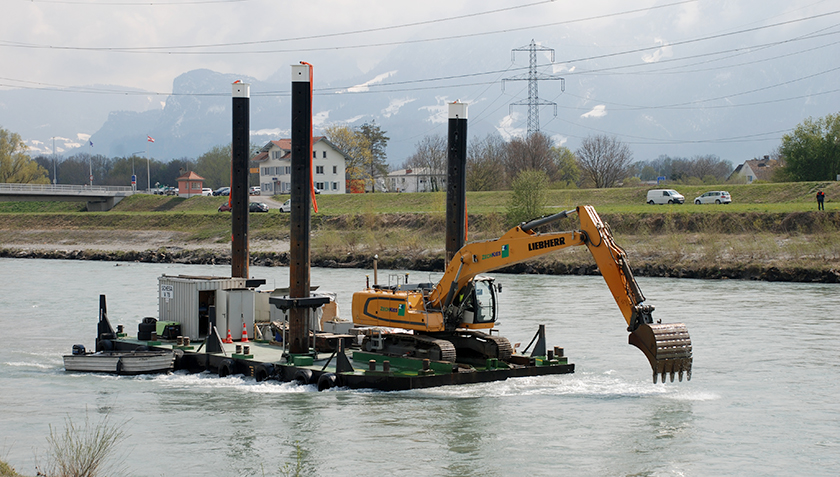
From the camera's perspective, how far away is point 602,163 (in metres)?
106

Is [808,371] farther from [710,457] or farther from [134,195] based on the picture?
[134,195]

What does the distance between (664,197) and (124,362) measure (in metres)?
61.1

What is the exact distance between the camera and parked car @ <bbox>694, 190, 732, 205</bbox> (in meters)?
72.0

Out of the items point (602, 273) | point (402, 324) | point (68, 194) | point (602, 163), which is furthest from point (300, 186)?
point (602, 163)

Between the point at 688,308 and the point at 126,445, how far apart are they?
86.1ft

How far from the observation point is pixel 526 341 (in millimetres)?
27141

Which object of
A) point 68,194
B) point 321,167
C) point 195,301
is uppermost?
point 321,167

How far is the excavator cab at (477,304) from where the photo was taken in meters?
19.7

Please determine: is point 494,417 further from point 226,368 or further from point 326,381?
point 226,368

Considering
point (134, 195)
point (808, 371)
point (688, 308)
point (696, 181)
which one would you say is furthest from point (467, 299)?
point (696, 181)

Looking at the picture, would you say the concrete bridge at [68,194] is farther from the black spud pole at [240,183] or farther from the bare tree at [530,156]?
the black spud pole at [240,183]

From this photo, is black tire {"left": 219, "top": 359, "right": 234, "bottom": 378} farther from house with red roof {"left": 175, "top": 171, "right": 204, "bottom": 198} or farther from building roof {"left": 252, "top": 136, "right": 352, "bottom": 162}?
house with red roof {"left": 175, "top": 171, "right": 204, "bottom": 198}

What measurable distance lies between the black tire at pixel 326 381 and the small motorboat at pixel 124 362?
16.6 feet

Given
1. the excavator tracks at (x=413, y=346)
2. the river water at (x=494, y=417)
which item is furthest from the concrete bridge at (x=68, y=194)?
the excavator tracks at (x=413, y=346)
